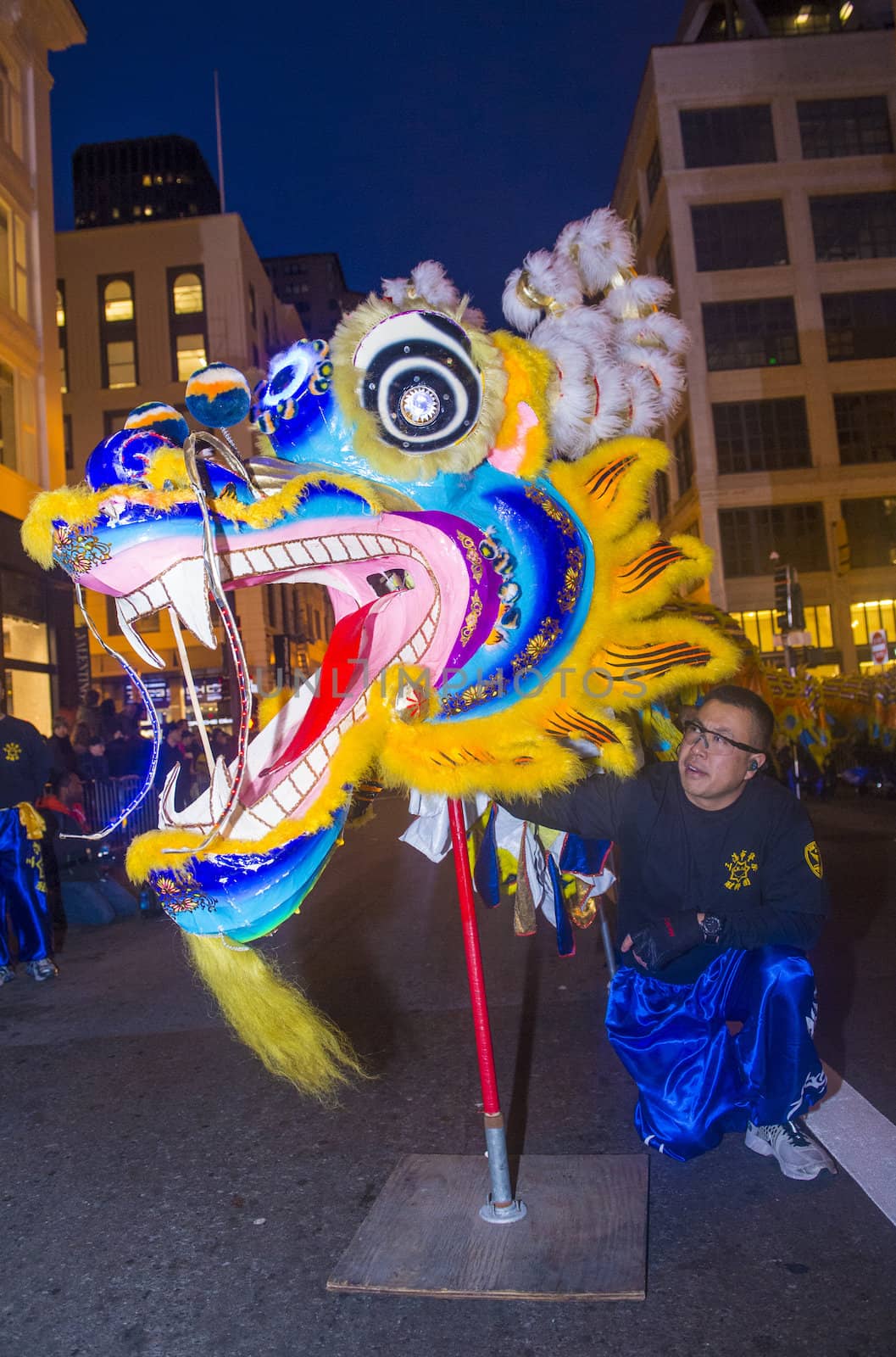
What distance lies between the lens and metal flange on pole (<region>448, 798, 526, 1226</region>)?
7.61ft

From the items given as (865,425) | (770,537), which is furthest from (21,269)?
(865,425)

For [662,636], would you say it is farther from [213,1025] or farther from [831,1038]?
[213,1025]

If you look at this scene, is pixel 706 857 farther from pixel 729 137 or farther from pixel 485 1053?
pixel 729 137

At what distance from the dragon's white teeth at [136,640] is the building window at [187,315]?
31220 mm

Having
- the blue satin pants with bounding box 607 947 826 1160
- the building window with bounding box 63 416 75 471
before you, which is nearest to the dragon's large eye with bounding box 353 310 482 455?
the blue satin pants with bounding box 607 947 826 1160

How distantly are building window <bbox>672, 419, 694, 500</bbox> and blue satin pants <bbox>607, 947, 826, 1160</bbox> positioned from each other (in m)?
27.6

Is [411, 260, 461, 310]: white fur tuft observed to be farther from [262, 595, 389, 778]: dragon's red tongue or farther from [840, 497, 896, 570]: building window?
[840, 497, 896, 570]: building window

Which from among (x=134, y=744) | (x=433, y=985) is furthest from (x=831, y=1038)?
(x=134, y=744)

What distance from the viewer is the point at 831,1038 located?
365 centimetres

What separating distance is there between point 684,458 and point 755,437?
8.13ft

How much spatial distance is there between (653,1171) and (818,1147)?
432 millimetres

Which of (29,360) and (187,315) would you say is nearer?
(29,360)

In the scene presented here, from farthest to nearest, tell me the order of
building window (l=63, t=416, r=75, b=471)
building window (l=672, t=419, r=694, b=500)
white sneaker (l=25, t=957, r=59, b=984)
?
building window (l=63, t=416, r=75, b=471) < building window (l=672, t=419, r=694, b=500) < white sneaker (l=25, t=957, r=59, b=984)

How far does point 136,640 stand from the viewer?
2100 mm
